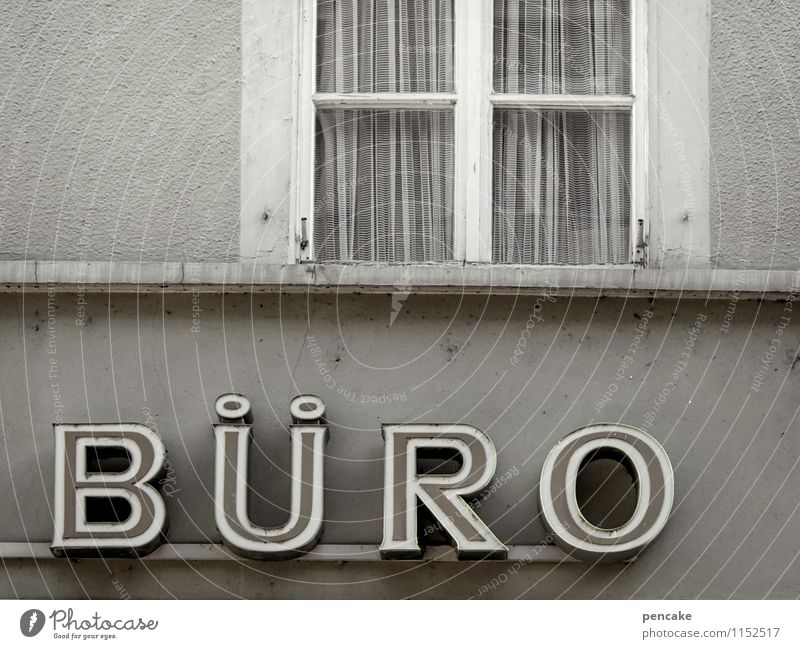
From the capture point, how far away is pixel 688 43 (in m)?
7.38

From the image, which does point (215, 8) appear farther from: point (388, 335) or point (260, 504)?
point (260, 504)

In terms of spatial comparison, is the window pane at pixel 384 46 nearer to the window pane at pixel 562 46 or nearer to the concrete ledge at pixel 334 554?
the window pane at pixel 562 46

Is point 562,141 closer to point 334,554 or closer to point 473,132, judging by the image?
point 473,132

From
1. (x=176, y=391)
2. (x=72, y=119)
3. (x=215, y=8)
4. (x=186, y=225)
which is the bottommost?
(x=176, y=391)

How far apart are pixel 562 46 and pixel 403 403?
6.23ft

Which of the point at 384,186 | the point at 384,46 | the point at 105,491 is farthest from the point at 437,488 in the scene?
the point at 384,46

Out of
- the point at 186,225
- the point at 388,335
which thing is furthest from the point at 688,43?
the point at 186,225

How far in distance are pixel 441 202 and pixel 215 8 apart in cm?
139

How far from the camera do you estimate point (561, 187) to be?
7391mm

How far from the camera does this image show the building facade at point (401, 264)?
6.80 meters

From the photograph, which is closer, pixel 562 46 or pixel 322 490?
pixel 322 490

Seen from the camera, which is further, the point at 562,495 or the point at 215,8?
the point at 215,8

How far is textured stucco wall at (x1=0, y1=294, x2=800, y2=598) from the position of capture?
6.76 m

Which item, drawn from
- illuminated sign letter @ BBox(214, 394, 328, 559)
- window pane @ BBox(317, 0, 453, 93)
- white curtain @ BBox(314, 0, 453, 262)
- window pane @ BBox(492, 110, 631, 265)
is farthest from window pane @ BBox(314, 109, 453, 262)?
illuminated sign letter @ BBox(214, 394, 328, 559)
